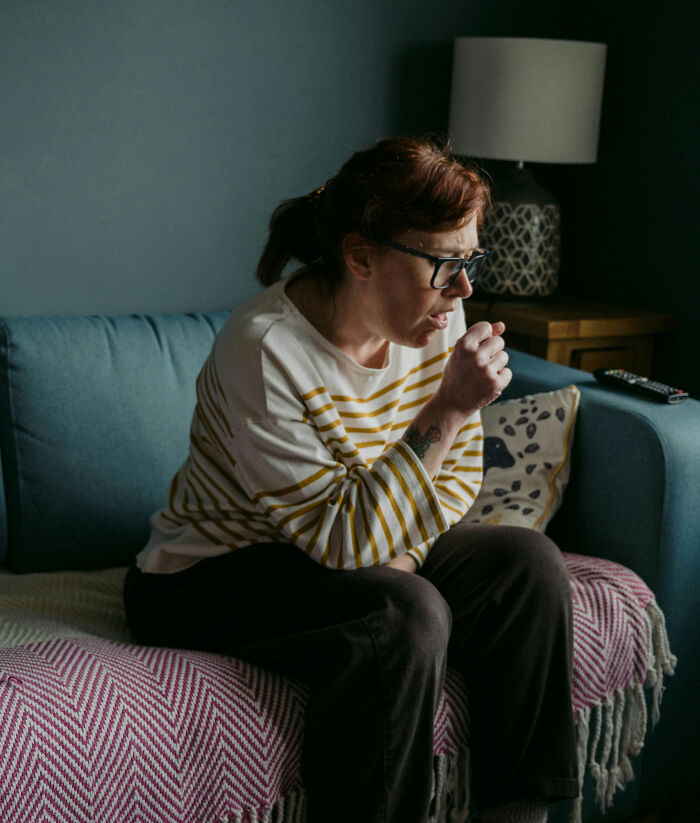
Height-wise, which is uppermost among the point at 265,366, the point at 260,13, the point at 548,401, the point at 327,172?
the point at 260,13

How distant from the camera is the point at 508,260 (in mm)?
2227

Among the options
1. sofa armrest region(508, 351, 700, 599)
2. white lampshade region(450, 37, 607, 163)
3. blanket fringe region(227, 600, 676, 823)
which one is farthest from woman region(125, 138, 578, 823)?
white lampshade region(450, 37, 607, 163)

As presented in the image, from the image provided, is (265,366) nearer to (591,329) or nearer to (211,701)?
(211,701)

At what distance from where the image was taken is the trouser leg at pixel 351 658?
45.0 inches

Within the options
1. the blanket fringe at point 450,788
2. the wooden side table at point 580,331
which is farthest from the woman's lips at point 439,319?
the wooden side table at point 580,331

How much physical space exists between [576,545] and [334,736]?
0.67m

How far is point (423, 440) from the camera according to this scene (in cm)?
127

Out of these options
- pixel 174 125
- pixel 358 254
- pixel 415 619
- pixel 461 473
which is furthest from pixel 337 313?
pixel 174 125

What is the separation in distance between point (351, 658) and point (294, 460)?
246mm

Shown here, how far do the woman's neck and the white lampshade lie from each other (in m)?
0.90

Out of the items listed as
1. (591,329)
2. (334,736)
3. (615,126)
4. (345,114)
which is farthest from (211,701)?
(615,126)

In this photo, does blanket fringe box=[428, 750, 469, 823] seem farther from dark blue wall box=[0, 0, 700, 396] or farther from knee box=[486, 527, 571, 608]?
dark blue wall box=[0, 0, 700, 396]

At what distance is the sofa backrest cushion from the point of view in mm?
1641

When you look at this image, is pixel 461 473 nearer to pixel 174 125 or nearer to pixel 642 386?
pixel 642 386
